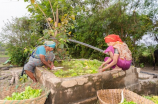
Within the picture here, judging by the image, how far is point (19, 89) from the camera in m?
2.37

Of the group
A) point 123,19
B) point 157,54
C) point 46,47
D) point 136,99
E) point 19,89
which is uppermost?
point 123,19

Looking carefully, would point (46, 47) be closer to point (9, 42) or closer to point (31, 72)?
point (31, 72)

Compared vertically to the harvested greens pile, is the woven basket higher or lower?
lower

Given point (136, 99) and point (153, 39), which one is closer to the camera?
point (136, 99)

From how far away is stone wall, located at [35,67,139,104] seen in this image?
7.05 ft

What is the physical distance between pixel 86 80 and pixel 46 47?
141 cm

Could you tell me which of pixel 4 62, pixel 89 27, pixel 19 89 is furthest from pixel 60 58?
pixel 4 62

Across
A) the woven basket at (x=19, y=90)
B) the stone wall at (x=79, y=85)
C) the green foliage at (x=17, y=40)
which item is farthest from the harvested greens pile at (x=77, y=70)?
the green foliage at (x=17, y=40)

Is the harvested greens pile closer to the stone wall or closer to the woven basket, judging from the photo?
the stone wall

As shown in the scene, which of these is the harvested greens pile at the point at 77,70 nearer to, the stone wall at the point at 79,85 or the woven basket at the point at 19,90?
the stone wall at the point at 79,85

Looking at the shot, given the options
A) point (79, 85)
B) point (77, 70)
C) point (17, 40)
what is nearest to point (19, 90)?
point (79, 85)

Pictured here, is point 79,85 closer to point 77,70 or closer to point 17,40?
point 77,70

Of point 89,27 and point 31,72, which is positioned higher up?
point 89,27

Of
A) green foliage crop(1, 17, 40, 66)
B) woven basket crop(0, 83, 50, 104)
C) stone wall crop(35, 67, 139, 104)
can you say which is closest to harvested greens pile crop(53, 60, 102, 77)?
stone wall crop(35, 67, 139, 104)
